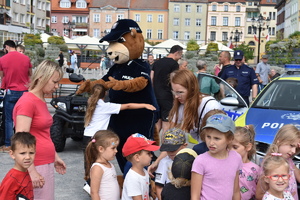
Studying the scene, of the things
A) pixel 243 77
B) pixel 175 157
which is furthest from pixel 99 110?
pixel 243 77

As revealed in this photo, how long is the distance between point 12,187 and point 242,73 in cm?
701

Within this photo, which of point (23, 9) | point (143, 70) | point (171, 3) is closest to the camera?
point (143, 70)

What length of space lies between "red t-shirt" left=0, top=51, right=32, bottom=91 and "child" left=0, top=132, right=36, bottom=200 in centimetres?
489

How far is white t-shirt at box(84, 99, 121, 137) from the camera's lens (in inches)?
226

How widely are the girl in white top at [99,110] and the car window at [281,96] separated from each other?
2.14 metres

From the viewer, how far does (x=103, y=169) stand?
14.6 ft

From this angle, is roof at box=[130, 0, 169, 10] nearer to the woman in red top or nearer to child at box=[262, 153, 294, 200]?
the woman in red top

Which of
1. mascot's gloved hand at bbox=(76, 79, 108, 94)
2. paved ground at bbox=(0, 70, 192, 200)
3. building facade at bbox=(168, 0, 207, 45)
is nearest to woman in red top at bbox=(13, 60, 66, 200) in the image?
mascot's gloved hand at bbox=(76, 79, 108, 94)

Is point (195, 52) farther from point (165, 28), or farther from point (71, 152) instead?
point (165, 28)

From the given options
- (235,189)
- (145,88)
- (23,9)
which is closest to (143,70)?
(145,88)

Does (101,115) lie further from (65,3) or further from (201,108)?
(65,3)

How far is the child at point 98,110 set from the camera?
5.74 meters

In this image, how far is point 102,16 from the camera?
102m

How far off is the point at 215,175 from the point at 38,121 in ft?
4.73
